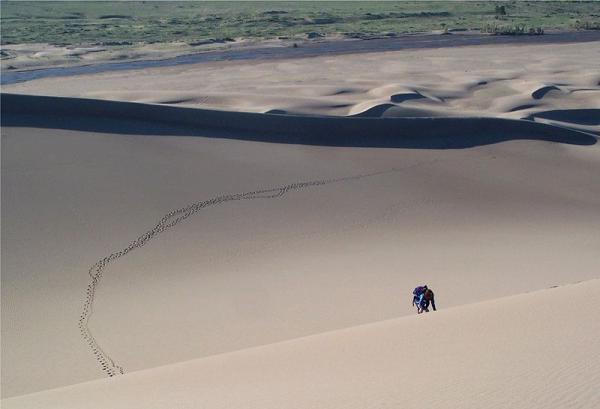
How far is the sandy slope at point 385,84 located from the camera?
22922 mm

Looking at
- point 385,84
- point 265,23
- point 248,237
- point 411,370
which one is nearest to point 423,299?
point 411,370

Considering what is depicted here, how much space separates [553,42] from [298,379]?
39279mm

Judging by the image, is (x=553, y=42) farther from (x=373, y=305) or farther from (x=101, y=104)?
(x=373, y=305)

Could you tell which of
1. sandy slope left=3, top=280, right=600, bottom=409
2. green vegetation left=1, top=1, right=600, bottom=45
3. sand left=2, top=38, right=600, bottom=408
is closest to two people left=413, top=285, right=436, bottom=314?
sand left=2, top=38, right=600, bottom=408

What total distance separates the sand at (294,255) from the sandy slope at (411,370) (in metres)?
0.03

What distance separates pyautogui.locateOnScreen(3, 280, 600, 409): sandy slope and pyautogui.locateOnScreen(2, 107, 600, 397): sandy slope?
134cm

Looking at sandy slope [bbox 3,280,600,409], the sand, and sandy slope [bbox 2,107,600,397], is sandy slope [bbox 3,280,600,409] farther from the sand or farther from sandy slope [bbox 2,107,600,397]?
sandy slope [bbox 2,107,600,397]

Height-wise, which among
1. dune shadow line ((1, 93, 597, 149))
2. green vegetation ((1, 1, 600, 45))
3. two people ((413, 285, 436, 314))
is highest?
green vegetation ((1, 1, 600, 45))

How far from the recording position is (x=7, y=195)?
13547mm

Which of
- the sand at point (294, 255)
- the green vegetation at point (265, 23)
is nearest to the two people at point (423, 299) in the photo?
the sand at point (294, 255)

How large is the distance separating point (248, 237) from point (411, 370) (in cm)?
665

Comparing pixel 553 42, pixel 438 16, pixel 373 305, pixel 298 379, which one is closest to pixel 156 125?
pixel 373 305

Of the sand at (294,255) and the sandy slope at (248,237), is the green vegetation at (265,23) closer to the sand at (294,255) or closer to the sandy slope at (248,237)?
the sand at (294,255)

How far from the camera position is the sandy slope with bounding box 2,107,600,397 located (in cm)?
913
